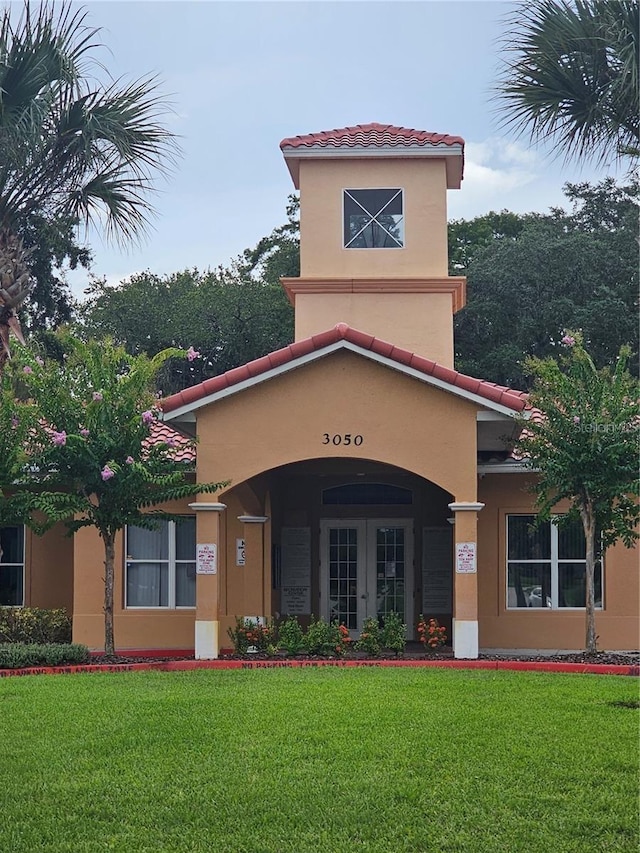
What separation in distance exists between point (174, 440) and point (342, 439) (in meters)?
3.54

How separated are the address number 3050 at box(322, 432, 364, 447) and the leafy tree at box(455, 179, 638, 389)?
62.7 feet

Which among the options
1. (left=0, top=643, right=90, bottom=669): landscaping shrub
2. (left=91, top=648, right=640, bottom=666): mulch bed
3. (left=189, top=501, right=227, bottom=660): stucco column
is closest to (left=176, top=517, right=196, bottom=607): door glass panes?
(left=91, top=648, right=640, bottom=666): mulch bed

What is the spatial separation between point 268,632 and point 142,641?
3.20 meters

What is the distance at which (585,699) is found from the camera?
11.5 meters

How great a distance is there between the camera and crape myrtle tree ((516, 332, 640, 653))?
49.6 feet

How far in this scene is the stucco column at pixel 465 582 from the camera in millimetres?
15820

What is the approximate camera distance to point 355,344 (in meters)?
16.0

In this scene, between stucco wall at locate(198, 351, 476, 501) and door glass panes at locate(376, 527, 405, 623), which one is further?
door glass panes at locate(376, 527, 405, 623)

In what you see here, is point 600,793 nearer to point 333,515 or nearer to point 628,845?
point 628,845

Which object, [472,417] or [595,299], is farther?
[595,299]

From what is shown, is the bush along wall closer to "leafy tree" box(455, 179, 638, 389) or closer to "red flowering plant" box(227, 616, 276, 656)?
"red flowering plant" box(227, 616, 276, 656)

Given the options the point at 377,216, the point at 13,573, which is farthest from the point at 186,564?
Answer: the point at 377,216

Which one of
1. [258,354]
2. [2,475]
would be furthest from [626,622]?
[258,354]

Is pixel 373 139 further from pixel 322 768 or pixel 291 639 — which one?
pixel 322 768
